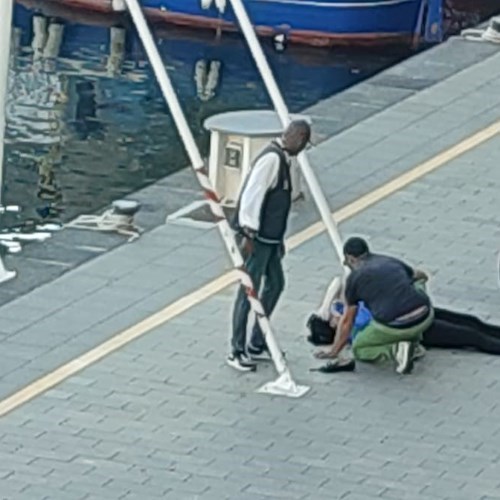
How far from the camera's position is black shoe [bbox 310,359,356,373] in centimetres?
1595

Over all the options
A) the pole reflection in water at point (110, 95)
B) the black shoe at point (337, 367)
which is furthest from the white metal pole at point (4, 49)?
the black shoe at point (337, 367)

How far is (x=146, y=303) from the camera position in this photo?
17.2m

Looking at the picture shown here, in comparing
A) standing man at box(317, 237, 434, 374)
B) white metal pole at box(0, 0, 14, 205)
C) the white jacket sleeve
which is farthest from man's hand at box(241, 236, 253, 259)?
white metal pole at box(0, 0, 14, 205)

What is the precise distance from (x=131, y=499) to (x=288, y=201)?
2.69 metres

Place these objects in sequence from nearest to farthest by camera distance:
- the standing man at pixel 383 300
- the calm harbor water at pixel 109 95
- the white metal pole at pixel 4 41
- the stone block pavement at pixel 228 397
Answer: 1. the stone block pavement at pixel 228 397
2. the standing man at pixel 383 300
3. the white metal pole at pixel 4 41
4. the calm harbor water at pixel 109 95

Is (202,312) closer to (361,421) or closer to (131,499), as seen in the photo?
(361,421)

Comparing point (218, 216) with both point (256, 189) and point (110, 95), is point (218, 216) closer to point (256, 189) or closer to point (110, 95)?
point (256, 189)

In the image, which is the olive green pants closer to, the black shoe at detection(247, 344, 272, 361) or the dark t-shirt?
the dark t-shirt

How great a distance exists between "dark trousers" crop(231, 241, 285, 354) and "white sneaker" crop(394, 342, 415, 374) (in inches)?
36.5

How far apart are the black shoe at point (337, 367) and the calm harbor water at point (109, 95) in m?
7.32

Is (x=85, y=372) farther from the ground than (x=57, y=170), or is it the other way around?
(x=85, y=372)

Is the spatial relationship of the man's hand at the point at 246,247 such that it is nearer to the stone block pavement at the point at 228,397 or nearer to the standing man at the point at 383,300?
the standing man at the point at 383,300

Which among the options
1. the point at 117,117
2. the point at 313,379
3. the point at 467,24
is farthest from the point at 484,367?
the point at 467,24

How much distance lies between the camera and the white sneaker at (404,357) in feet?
52.1
